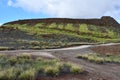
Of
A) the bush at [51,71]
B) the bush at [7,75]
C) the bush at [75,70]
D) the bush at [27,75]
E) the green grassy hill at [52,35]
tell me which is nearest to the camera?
the bush at [7,75]

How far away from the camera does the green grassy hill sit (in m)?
46.5

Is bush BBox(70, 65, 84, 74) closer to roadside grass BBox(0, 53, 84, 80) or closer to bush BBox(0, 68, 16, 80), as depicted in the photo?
roadside grass BBox(0, 53, 84, 80)

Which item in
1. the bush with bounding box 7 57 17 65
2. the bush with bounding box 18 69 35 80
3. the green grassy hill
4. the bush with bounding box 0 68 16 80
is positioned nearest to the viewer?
the bush with bounding box 0 68 16 80

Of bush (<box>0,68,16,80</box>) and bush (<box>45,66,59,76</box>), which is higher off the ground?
bush (<box>0,68,16,80</box>)

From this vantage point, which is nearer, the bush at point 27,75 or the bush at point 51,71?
the bush at point 27,75

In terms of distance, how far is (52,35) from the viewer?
207 ft

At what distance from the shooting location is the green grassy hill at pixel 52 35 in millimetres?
46544

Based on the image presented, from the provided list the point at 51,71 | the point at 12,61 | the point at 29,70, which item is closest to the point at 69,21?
the point at 12,61

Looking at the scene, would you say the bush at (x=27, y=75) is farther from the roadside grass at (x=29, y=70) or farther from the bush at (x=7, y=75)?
the bush at (x=7, y=75)

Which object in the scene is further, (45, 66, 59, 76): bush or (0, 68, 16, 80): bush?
(45, 66, 59, 76): bush

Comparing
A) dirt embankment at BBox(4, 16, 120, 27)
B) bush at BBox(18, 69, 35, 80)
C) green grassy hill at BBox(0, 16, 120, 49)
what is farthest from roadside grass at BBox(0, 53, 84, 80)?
dirt embankment at BBox(4, 16, 120, 27)

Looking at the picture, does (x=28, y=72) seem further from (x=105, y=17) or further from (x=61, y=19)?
(x=105, y=17)

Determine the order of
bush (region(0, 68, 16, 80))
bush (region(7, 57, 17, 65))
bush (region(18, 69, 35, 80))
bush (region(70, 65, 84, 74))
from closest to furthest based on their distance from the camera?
bush (region(0, 68, 16, 80)) → bush (region(18, 69, 35, 80)) → bush (region(70, 65, 84, 74)) → bush (region(7, 57, 17, 65))

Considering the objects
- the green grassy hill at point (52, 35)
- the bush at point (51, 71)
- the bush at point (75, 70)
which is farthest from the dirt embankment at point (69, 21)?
the bush at point (51, 71)
